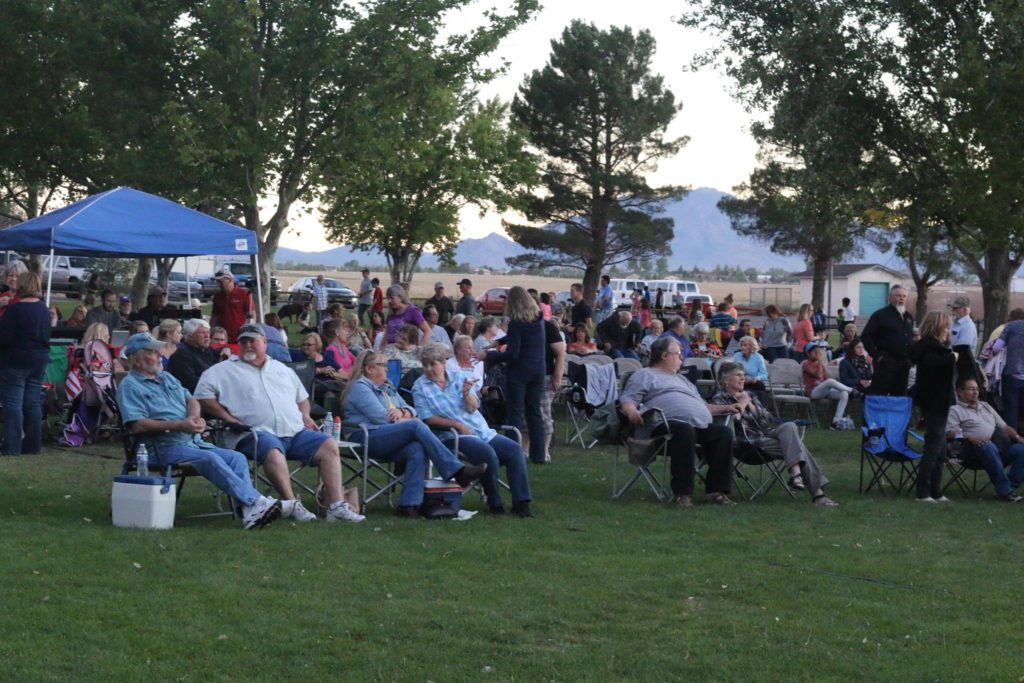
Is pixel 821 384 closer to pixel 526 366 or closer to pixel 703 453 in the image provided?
pixel 526 366

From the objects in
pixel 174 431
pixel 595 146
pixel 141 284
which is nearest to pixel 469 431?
pixel 174 431

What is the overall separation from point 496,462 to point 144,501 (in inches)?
88.0

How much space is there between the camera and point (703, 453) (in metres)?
9.59

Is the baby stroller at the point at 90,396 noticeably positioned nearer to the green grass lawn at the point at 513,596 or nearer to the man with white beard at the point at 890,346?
the green grass lawn at the point at 513,596

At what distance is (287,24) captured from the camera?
20.5m

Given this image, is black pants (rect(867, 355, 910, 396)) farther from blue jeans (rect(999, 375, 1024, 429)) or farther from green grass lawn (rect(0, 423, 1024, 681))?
green grass lawn (rect(0, 423, 1024, 681))

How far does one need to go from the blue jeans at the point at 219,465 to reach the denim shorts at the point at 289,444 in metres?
0.16

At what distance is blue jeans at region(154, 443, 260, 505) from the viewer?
7704mm

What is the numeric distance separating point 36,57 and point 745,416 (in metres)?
16.8

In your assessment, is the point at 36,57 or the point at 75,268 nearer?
the point at 36,57

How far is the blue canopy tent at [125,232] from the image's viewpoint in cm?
1272

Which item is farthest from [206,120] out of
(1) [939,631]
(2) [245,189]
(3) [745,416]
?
(1) [939,631]


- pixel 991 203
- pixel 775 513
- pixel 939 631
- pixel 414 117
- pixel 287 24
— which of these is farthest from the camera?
pixel 414 117

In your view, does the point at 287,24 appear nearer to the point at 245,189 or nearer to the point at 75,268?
the point at 245,189
